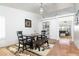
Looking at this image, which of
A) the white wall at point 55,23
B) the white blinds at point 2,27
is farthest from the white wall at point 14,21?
the white wall at point 55,23

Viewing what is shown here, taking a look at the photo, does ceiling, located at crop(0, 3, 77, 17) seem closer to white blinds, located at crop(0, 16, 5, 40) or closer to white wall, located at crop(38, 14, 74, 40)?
white wall, located at crop(38, 14, 74, 40)

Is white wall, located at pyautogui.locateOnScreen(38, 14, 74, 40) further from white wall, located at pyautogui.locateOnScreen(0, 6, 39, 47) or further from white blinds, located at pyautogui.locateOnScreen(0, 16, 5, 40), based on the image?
white blinds, located at pyautogui.locateOnScreen(0, 16, 5, 40)

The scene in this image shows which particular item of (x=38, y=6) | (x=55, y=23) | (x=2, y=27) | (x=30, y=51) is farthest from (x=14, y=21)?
(x=55, y=23)

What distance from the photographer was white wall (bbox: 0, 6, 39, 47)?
1574 mm

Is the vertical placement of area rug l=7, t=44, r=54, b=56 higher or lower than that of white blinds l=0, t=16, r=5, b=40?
lower

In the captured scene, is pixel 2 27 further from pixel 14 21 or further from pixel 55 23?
pixel 55 23

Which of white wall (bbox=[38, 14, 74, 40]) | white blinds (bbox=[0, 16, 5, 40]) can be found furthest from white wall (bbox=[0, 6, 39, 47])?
white wall (bbox=[38, 14, 74, 40])

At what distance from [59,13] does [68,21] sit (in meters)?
0.21

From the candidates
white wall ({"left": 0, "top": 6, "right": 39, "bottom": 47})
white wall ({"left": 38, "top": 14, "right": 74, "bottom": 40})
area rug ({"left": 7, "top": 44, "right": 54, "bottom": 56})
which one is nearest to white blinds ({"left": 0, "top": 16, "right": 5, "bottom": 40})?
white wall ({"left": 0, "top": 6, "right": 39, "bottom": 47})

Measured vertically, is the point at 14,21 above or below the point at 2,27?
above

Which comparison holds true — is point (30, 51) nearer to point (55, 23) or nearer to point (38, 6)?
point (55, 23)

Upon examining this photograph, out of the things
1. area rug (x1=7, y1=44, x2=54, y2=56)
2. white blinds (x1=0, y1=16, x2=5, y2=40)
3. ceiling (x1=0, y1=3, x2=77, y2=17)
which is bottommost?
area rug (x1=7, y1=44, x2=54, y2=56)

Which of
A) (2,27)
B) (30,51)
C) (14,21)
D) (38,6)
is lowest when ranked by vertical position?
(30,51)

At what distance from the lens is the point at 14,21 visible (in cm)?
163
